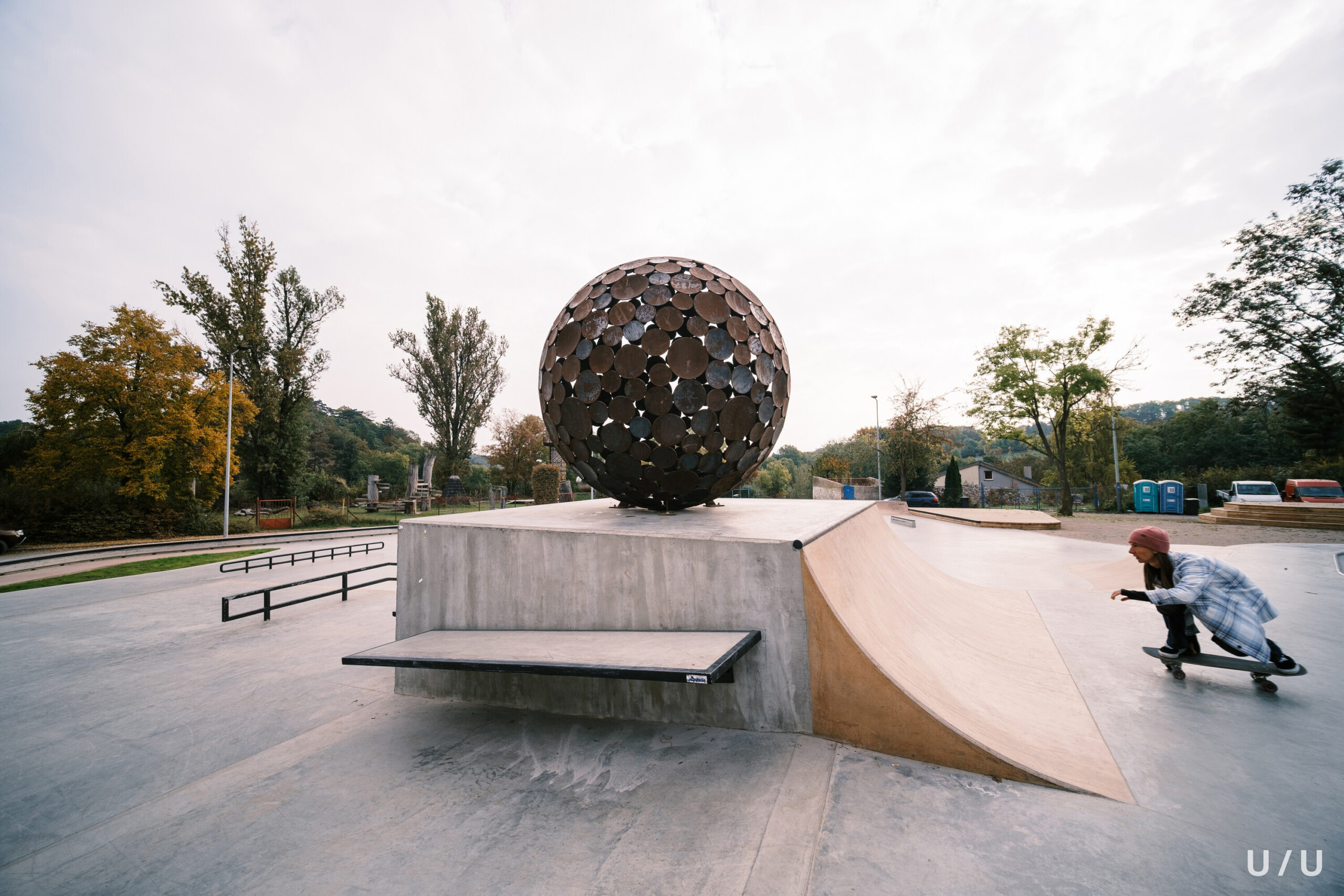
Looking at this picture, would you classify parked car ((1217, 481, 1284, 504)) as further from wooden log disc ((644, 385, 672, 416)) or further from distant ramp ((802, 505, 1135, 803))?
wooden log disc ((644, 385, 672, 416))

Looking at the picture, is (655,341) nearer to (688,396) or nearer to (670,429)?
(688,396)

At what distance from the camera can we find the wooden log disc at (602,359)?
473cm

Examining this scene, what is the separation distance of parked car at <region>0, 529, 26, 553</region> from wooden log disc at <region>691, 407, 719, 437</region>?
2356 cm

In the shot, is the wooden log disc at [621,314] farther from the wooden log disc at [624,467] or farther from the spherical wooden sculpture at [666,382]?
the wooden log disc at [624,467]

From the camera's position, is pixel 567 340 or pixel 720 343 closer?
pixel 720 343

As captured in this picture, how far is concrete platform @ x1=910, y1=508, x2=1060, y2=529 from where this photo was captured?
53.7 feet

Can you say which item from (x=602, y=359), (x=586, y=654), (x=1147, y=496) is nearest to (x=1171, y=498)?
(x=1147, y=496)

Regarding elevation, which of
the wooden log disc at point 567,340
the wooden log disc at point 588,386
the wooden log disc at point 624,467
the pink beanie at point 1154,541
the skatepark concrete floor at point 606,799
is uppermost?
the wooden log disc at point 567,340

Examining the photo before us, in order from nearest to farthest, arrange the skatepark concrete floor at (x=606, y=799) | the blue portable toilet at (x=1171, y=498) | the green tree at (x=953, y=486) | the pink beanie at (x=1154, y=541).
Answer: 1. the skatepark concrete floor at (x=606, y=799)
2. the pink beanie at (x=1154, y=541)
3. the blue portable toilet at (x=1171, y=498)
4. the green tree at (x=953, y=486)

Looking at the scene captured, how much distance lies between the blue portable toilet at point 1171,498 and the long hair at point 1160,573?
85.1 ft

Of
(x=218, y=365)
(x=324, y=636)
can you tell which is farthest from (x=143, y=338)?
(x=324, y=636)

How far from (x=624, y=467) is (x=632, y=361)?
104 centimetres

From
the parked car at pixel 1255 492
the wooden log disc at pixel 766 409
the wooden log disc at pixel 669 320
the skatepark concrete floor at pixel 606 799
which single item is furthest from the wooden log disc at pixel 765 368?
the parked car at pixel 1255 492

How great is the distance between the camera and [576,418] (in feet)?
16.3
